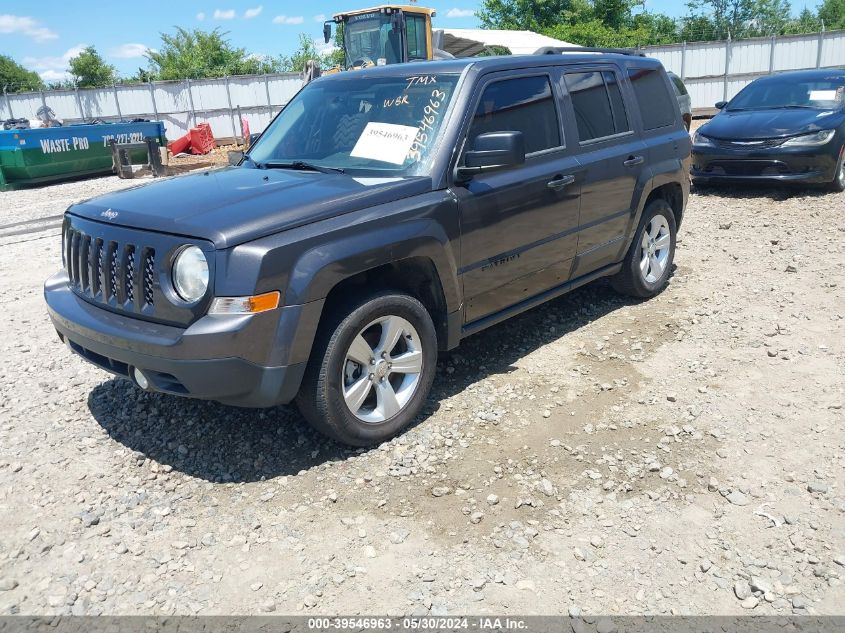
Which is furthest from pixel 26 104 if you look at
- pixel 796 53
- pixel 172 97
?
pixel 796 53

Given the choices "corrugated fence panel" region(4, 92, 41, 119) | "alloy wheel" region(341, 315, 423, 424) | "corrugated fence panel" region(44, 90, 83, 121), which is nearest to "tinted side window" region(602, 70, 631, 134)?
"alloy wheel" region(341, 315, 423, 424)

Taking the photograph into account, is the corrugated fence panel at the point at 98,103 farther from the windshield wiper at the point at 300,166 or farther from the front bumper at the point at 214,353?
the front bumper at the point at 214,353

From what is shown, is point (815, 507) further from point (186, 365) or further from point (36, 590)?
point (36, 590)

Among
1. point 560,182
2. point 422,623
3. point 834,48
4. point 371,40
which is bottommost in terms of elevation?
point 422,623

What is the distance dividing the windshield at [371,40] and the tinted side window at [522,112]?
13828 mm

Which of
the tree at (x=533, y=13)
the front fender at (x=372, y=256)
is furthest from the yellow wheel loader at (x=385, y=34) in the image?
the tree at (x=533, y=13)

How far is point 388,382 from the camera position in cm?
384

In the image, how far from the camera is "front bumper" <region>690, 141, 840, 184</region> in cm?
934

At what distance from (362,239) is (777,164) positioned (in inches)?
315

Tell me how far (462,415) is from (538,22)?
40510mm

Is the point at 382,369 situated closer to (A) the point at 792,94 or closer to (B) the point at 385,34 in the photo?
(A) the point at 792,94

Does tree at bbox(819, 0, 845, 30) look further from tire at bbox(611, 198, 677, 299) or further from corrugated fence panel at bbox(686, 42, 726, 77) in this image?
tire at bbox(611, 198, 677, 299)

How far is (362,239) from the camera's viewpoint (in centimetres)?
351

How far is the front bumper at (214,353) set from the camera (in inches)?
124
